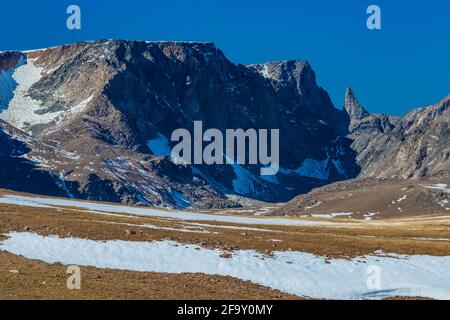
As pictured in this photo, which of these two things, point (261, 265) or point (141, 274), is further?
point (261, 265)

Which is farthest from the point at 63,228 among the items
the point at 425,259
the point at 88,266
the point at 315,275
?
the point at 425,259

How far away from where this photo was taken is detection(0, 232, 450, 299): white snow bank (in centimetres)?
4419

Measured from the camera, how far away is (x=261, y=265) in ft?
156

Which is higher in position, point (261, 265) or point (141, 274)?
point (261, 265)

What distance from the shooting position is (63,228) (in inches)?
2206

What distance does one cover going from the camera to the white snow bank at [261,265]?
44.2 meters

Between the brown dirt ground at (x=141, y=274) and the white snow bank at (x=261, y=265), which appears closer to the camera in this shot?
the brown dirt ground at (x=141, y=274)

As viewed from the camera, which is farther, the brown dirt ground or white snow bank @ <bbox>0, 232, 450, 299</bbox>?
white snow bank @ <bbox>0, 232, 450, 299</bbox>
